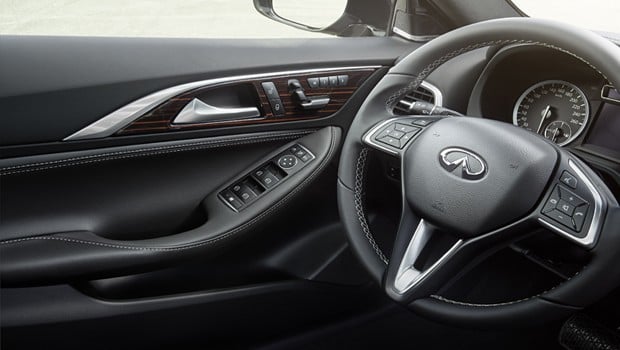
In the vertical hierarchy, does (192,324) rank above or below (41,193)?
below

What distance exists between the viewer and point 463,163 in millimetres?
1026

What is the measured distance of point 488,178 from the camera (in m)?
1.00

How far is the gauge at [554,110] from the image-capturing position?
4.05 feet

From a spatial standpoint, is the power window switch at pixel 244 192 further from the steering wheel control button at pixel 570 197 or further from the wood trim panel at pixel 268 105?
the steering wheel control button at pixel 570 197

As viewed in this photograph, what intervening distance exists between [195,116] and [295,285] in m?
0.49

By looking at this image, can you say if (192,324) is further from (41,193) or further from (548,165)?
(548,165)

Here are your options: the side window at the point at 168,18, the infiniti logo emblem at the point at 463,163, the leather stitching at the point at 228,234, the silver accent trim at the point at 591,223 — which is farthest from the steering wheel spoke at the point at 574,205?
the side window at the point at 168,18

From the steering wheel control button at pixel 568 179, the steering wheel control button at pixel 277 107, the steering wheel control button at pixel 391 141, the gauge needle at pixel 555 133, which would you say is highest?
the steering wheel control button at pixel 391 141

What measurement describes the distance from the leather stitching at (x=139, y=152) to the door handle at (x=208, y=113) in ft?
0.18

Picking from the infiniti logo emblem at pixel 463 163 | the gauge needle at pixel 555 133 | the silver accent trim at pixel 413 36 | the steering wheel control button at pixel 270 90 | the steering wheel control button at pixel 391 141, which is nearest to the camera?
the infiniti logo emblem at pixel 463 163

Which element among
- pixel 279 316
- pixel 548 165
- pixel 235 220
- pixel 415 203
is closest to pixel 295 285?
pixel 279 316

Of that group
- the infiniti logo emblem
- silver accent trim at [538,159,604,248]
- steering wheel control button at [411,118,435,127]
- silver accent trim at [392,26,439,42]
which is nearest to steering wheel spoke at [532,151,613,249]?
silver accent trim at [538,159,604,248]

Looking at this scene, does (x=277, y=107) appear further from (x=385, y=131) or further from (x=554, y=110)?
(x=554, y=110)

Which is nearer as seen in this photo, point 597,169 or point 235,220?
point 597,169
